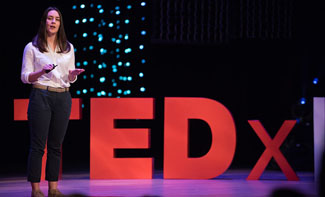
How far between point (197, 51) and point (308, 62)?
49.9 inches

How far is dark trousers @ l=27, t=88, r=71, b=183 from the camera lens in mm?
2902

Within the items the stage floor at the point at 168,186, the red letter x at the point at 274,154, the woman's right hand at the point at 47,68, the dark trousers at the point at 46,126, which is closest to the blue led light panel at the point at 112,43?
the stage floor at the point at 168,186

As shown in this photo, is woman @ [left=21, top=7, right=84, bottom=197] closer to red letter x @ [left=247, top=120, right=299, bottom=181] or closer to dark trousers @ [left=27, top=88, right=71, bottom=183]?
dark trousers @ [left=27, top=88, right=71, bottom=183]

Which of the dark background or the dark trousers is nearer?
the dark trousers

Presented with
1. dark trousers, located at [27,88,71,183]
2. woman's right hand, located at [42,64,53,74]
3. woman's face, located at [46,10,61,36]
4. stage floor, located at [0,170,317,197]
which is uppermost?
woman's face, located at [46,10,61,36]

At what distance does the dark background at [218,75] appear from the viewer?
17.9ft

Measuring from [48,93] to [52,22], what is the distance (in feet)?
1.43

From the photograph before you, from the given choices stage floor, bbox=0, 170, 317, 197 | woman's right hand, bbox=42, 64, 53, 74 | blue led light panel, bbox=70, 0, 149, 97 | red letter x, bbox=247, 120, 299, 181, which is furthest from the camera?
blue led light panel, bbox=70, 0, 149, 97

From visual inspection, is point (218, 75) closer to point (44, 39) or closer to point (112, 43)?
point (112, 43)

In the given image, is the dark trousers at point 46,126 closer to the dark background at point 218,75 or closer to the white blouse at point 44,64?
the white blouse at point 44,64

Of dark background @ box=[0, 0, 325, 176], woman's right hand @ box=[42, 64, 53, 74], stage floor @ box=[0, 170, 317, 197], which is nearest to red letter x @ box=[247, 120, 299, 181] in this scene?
stage floor @ box=[0, 170, 317, 197]

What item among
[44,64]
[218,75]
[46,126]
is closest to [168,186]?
[46,126]

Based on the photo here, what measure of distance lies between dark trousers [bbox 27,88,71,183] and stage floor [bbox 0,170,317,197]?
362 millimetres

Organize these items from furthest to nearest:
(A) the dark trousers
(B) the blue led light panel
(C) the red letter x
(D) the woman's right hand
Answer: (B) the blue led light panel, (C) the red letter x, (A) the dark trousers, (D) the woman's right hand
